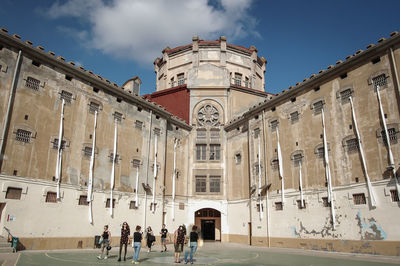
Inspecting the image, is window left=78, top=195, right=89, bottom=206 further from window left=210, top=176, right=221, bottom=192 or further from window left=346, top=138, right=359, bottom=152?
window left=346, top=138, right=359, bottom=152

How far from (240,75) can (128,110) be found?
22.9 meters

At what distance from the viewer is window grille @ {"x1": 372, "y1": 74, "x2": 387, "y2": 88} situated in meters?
20.7

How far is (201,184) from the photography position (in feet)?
112

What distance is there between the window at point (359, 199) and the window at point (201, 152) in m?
17.5

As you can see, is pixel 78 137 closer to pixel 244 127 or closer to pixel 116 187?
pixel 116 187

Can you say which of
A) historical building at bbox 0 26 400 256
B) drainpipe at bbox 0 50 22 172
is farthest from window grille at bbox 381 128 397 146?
drainpipe at bbox 0 50 22 172

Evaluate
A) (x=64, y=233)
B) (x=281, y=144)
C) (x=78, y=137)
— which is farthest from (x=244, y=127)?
(x=64, y=233)

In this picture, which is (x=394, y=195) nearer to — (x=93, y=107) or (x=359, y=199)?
(x=359, y=199)

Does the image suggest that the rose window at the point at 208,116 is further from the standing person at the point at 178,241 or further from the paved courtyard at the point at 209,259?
the standing person at the point at 178,241

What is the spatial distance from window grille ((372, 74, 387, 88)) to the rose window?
18189 mm

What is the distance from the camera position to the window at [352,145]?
70.3 feet

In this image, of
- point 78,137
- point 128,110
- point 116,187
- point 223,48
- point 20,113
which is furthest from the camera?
point 223,48

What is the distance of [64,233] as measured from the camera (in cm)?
2156

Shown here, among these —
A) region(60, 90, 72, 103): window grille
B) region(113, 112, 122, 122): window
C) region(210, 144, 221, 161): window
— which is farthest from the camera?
region(210, 144, 221, 161): window
